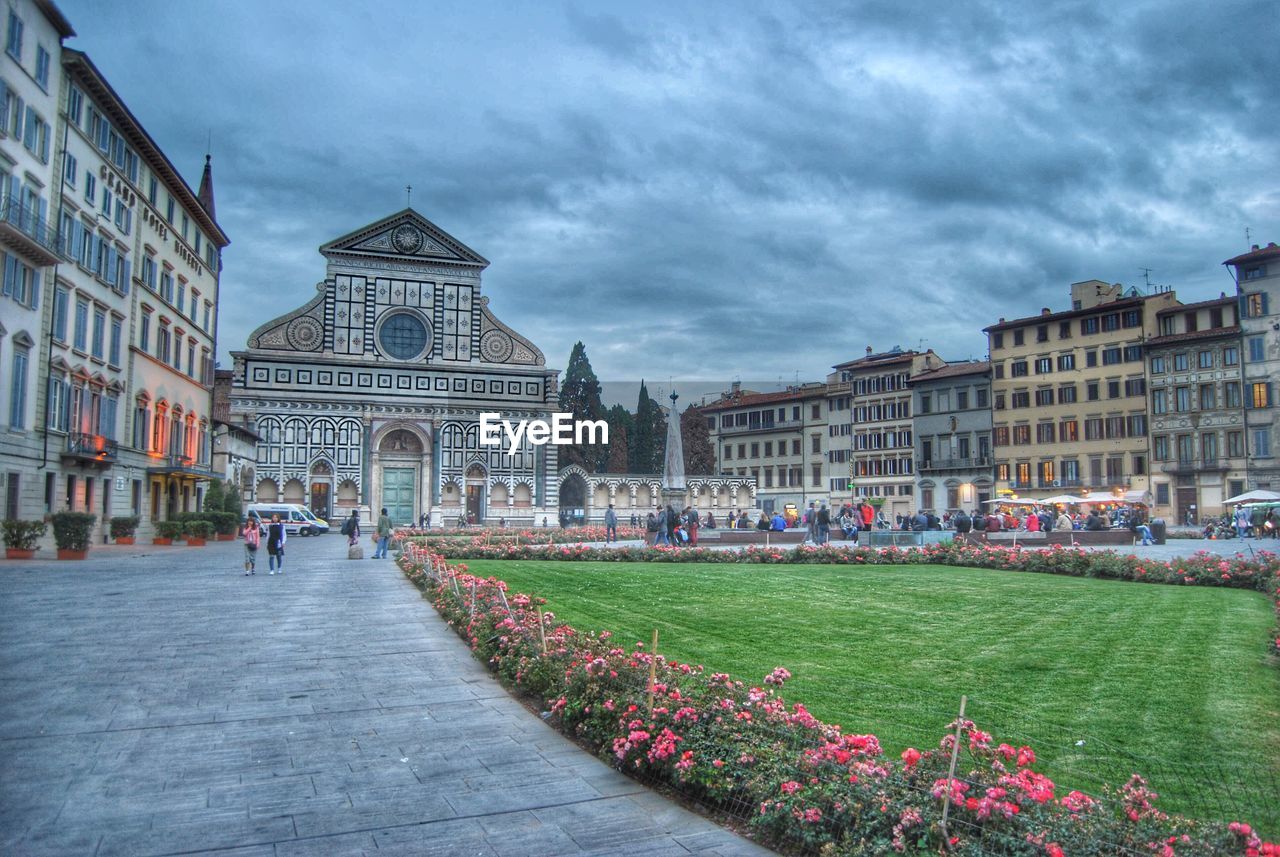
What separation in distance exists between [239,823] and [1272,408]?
1846 inches

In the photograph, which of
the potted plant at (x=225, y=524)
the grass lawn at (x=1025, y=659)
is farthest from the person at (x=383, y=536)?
the potted plant at (x=225, y=524)

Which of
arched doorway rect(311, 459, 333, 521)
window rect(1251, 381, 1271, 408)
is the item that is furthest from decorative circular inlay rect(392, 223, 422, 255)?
window rect(1251, 381, 1271, 408)

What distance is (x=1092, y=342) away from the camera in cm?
6197

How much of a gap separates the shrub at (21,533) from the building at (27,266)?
2.25 metres

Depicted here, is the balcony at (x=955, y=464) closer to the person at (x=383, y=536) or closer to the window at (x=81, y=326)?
the person at (x=383, y=536)

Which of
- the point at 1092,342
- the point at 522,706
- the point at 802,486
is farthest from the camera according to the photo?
the point at 802,486

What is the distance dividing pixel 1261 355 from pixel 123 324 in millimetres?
44591

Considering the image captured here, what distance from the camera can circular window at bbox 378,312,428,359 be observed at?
211ft

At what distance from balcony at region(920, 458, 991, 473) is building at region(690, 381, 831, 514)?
9649mm

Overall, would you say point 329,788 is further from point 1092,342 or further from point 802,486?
point 802,486

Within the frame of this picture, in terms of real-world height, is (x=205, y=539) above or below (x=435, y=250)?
below

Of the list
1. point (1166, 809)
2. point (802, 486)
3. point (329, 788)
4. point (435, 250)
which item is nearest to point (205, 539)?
point (435, 250)

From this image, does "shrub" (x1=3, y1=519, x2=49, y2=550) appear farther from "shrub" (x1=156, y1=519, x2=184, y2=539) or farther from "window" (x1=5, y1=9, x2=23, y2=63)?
"shrub" (x1=156, y1=519, x2=184, y2=539)

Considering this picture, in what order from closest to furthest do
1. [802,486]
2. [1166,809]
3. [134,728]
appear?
[1166,809] < [134,728] < [802,486]
